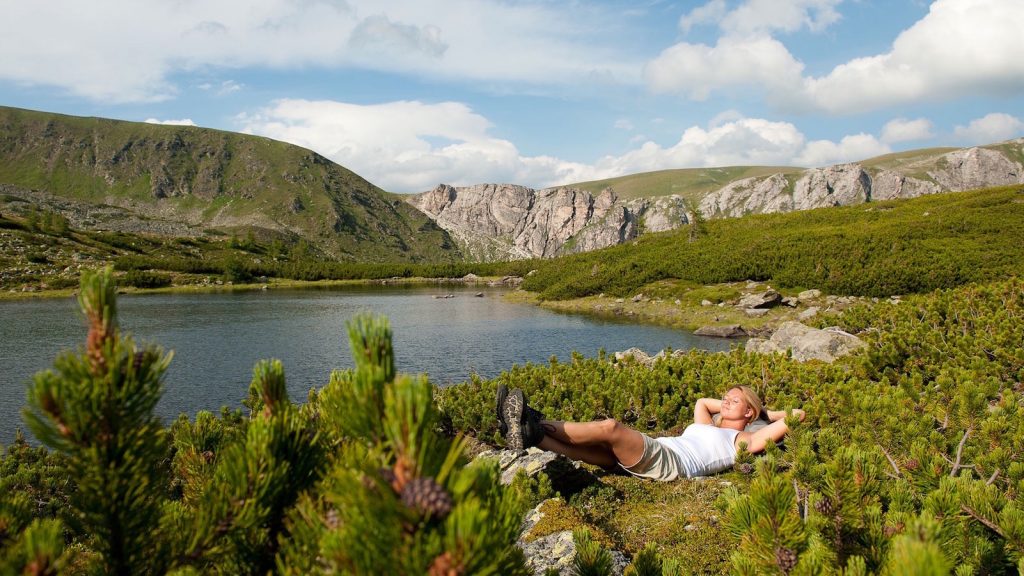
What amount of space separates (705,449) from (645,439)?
1.16 m

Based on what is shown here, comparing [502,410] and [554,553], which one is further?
[502,410]

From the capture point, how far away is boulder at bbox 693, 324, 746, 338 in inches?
1208

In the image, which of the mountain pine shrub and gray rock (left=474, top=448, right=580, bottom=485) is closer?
the mountain pine shrub

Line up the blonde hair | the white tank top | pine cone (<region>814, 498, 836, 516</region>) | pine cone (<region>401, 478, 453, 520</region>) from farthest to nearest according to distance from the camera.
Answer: the blonde hair → the white tank top → pine cone (<region>814, 498, 836, 516</region>) → pine cone (<region>401, 478, 453, 520</region>)

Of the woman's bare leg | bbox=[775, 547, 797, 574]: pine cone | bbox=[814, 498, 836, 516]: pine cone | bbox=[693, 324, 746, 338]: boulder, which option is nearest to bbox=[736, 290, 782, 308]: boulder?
bbox=[693, 324, 746, 338]: boulder

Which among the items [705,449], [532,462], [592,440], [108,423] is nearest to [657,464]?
[705,449]

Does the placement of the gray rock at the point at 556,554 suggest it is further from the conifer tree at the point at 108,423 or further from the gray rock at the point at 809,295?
the gray rock at the point at 809,295

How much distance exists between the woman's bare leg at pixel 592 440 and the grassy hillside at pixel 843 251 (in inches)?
1313

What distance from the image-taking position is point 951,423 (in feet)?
18.6

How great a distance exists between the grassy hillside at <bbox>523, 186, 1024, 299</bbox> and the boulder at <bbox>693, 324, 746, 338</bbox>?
10.0 meters

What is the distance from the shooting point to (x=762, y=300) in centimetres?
3566

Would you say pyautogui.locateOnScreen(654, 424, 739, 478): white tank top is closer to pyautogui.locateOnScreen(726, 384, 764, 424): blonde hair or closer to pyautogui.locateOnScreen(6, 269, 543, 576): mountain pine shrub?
pyautogui.locateOnScreen(726, 384, 764, 424): blonde hair

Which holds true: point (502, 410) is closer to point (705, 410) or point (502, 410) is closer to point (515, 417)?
point (515, 417)

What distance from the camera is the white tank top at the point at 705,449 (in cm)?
753
